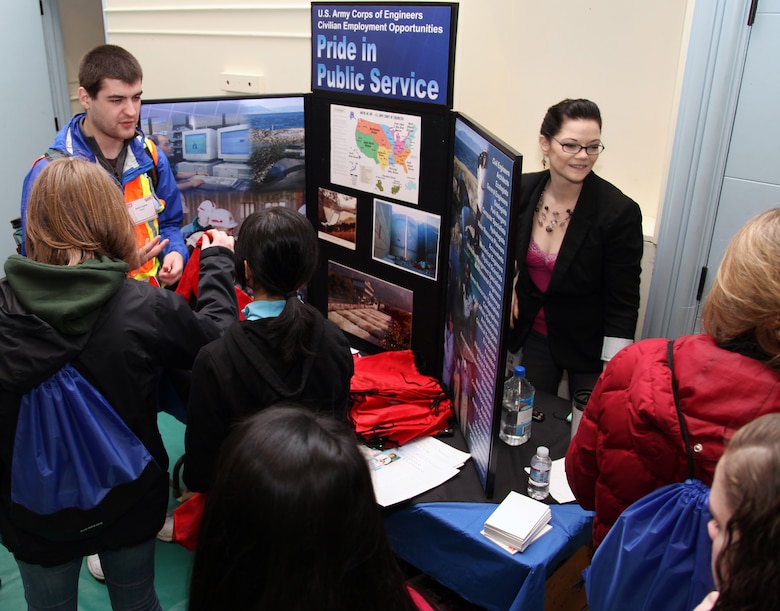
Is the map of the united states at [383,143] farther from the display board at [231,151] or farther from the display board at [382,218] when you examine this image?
the display board at [231,151]

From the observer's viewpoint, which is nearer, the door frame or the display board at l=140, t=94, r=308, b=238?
the door frame

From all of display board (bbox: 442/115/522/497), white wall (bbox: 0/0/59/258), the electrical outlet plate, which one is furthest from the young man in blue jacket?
white wall (bbox: 0/0/59/258)

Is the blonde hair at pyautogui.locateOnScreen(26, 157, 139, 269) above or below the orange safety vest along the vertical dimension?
above

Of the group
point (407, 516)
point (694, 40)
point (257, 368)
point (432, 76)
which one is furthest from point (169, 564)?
point (694, 40)

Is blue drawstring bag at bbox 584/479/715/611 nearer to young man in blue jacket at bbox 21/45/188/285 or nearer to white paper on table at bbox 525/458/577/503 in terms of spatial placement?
white paper on table at bbox 525/458/577/503

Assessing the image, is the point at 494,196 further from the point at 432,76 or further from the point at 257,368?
the point at 257,368

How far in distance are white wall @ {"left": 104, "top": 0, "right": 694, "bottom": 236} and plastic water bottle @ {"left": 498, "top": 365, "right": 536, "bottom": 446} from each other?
1.11m

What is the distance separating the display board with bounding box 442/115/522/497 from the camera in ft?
5.43

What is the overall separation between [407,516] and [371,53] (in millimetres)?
1496

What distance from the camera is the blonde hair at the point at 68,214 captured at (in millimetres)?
1504

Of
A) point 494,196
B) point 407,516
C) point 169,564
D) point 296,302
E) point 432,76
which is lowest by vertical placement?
point 169,564

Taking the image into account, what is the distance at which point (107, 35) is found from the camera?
4797mm

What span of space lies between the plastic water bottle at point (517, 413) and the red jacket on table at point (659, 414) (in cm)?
51

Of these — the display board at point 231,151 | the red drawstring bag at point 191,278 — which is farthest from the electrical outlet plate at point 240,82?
the red drawstring bag at point 191,278
